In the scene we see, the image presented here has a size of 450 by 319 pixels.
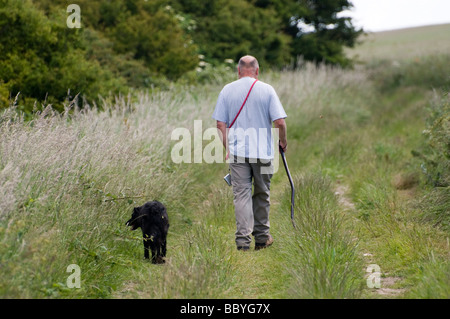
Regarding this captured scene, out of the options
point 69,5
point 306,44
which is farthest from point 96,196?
point 306,44

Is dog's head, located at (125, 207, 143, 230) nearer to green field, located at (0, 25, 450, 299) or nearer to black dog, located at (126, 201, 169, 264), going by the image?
black dog, located at (126, 201, 169, 264)

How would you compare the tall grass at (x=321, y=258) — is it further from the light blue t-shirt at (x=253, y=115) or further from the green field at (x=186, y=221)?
the light blue t-shirt at (x=253, y=115)

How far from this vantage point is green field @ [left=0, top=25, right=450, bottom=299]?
15.0ft

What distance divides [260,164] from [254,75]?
1.04 metres

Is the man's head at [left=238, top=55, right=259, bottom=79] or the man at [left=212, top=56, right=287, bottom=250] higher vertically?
the man's head at [left=238, top=55, right=259, bottom=79]

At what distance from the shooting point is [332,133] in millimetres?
14695

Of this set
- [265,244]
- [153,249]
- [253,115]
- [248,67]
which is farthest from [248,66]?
[153,249]

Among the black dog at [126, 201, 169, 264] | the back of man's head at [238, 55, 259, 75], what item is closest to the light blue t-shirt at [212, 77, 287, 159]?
the back of man's head at [238, 55, 259, 75]

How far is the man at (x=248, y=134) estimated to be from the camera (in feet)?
20.3

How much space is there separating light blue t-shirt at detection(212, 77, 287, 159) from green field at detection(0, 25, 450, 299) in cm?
101

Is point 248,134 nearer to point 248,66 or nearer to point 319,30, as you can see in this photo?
point 248,66

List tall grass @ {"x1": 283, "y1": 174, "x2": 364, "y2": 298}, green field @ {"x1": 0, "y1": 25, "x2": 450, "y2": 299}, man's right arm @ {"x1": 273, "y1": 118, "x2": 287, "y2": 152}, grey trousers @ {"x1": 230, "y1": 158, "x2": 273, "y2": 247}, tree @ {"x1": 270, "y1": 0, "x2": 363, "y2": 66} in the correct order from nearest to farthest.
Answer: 1. tall grass @ {"x1": 283, "y1": 174, "x2": 364, "y2": 298}
2. green field @ {"x1": 0, "y1": 25, "x2": 450, "y2": 299}
3. man's right arm @ {"x1": 273, "y1": 118, "x2": 287, "y2": 152}
4. grey trousers @ {"x1": 230, "y1": 158, "x2": 273, "y2": 247}
5. tree @ {"x1": 270, "y1": 0, "x2": 363, "y2": 66}

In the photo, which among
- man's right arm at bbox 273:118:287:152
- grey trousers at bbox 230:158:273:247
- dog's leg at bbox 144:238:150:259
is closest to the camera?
dog's leg at bbox 144:238:150:259

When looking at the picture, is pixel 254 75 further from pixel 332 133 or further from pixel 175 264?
pixel 332 133
